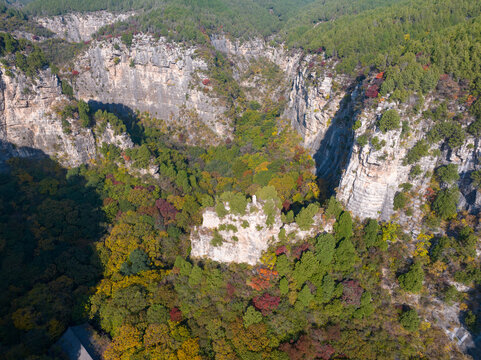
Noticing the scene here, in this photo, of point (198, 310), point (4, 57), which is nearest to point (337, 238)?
point (198, 310)

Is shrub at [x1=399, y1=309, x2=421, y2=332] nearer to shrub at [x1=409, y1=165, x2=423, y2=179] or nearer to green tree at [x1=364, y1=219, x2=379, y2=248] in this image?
green tree at [x1=364, y1=219, x2=379, y2=248]

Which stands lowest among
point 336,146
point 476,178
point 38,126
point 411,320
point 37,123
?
point 411,320

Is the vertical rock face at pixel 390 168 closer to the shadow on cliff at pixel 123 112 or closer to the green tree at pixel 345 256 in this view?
the green tree at pixel 345 256

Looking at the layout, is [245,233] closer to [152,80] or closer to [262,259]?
[262,259]

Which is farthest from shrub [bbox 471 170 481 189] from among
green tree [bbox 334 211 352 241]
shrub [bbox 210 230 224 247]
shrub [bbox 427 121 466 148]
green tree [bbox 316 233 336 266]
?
shrub [bbox 210 230 224 247]

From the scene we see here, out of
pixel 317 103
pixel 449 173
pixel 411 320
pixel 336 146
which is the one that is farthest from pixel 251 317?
pixel 317 103

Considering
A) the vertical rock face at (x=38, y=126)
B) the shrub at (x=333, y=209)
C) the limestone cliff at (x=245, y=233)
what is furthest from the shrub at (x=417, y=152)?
the vertical rock face at (x=38, y=126)
